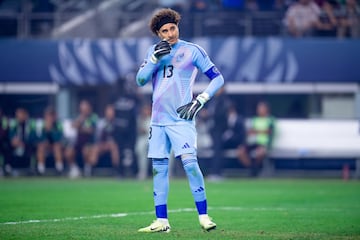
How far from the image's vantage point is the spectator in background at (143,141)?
23.4 meters

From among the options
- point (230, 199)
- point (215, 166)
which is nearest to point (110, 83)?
point (215, 166)

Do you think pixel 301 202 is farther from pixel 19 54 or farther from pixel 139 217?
pixel 19 54

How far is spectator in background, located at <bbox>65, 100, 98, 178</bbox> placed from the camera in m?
23.9

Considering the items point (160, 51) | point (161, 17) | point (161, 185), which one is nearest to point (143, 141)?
point (161, 185)

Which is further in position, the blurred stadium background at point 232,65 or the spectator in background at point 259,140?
the blurred stadium background at point 232,65

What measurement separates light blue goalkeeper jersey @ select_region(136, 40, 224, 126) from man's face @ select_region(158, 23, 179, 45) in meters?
0.07

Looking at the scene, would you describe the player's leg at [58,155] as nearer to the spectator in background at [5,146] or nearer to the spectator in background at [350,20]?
the spectator in background at [5,146]

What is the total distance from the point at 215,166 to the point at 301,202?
740 centimetres

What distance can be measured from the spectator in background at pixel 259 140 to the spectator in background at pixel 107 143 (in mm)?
3374

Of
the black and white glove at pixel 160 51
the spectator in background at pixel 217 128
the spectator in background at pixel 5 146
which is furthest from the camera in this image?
the spectator in background at pixel 5 146

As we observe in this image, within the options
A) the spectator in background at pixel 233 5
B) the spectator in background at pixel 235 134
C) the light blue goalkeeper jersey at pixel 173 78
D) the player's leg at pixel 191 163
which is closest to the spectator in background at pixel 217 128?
the spectator in background at pixel 235 134

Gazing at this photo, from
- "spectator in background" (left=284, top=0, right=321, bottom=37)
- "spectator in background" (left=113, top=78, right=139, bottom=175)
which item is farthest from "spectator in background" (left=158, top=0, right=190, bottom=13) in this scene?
"spectator in background" (left=284, top=0, right=321, bottom=37)

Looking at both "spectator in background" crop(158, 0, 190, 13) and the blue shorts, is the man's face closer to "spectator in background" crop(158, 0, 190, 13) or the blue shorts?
the blue shorts

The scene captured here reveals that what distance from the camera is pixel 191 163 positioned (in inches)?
372
